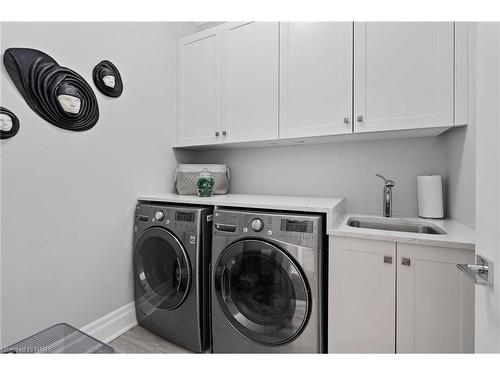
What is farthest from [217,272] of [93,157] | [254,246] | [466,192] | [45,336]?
[466,192]

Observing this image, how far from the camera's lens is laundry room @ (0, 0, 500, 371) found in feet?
3.74

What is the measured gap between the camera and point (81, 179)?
4.77ft

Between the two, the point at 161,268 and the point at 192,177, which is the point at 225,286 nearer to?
the point at 161,268

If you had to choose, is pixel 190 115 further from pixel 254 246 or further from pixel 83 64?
pixel 254 246

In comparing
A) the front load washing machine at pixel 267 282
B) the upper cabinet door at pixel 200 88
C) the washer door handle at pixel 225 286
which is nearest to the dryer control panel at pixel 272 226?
the front load washing machine at pixel 267 282

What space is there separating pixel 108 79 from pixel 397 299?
7.06 ft

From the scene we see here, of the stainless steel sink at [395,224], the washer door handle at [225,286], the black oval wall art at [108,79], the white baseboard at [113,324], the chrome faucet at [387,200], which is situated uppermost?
the black oval wall art at [108,79]

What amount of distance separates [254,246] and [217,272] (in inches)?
12.4

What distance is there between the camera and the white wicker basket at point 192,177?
1.95 m

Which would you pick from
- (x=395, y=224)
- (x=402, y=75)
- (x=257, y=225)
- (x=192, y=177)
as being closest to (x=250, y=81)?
(x=192, y=177)

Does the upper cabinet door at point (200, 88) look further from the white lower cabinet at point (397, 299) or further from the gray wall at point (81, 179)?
the white lower cabinet at point (397, 299)

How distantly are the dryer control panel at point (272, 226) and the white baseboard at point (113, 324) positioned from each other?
99 cm

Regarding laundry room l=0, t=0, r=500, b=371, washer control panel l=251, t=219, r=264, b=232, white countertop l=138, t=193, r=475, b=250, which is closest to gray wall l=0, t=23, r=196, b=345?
laundry room l=0, t=0, r=500, b=371

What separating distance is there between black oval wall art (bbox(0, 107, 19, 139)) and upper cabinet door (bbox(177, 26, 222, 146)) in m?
1.10
